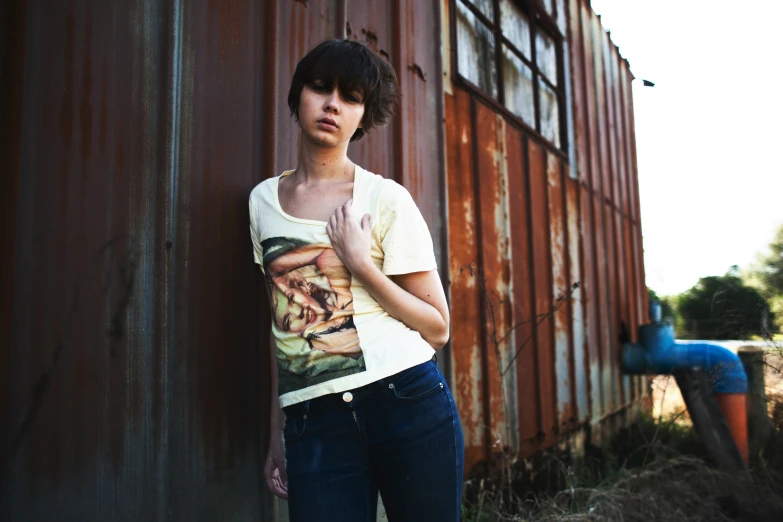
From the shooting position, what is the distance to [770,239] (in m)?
15.4

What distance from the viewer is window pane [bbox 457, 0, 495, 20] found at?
379 centimetres

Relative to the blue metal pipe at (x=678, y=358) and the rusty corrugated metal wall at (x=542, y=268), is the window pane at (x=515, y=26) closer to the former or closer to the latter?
the rusty corrugated metal wall at (x=542, y=268)

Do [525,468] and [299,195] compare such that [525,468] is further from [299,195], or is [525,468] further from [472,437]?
[299,195]

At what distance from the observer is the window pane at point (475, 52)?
3.48m

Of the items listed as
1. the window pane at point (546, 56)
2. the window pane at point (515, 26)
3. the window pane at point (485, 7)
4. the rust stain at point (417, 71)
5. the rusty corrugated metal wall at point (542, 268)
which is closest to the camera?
the rust stain at point (417, 71)

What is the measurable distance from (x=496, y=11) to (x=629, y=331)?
3685 millimetres

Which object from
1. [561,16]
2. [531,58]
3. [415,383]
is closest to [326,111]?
[415,383]

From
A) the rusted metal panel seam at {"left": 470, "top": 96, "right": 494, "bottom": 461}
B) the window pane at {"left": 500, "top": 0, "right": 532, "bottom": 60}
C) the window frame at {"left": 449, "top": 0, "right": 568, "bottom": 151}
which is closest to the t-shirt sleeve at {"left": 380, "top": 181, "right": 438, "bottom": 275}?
the rusted metal panel seam at {"left": 470, "top": 96, "right": 494, "bottom": 461}

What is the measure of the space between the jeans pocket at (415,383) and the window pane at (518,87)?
3242mm

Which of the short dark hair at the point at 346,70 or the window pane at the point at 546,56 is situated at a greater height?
the window pane at the point at 546,56

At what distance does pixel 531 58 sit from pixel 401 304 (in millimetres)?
4020

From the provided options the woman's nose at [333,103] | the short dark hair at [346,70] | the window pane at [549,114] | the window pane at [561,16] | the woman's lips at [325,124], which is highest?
the window pane at [561,16]

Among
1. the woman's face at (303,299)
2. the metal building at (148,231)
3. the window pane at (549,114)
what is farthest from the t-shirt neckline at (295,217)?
the window pane at (549,114)

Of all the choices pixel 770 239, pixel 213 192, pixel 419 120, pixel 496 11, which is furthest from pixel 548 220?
pixel 770 239
